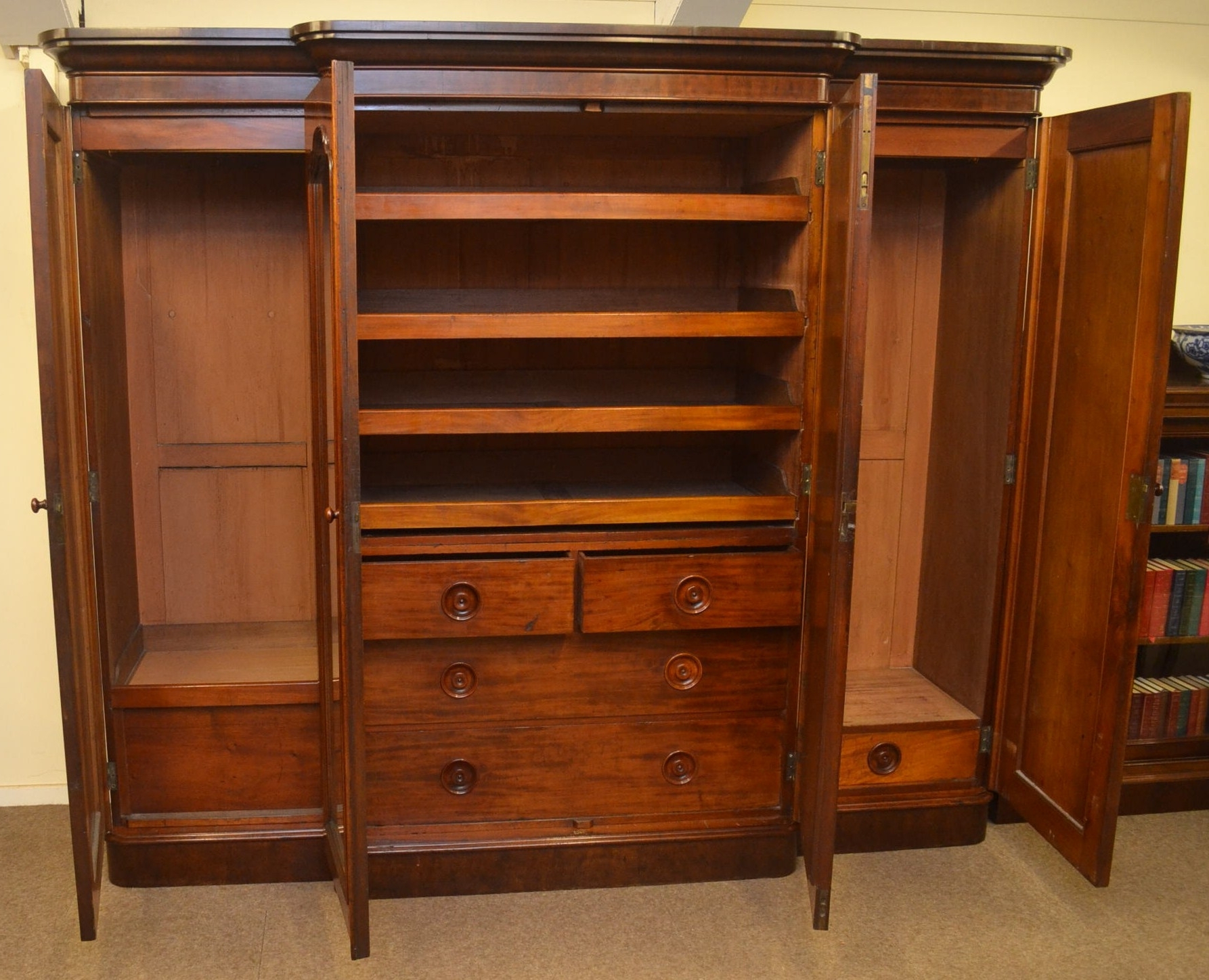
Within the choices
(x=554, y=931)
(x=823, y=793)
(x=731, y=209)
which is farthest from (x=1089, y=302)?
(x=554, y=931)

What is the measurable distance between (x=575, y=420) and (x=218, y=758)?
3.94ft

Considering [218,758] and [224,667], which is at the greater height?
[224,667]

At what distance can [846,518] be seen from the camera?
7.91 feet

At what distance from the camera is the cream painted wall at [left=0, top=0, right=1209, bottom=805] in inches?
113

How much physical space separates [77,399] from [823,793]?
1.77 m

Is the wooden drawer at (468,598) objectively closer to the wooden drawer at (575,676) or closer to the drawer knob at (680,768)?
the wooden drawer at (575,676)

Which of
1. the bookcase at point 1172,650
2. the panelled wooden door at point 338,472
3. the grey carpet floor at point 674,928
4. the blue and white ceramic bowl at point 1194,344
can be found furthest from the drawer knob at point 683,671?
the blue and white ceramic bowl at point 1194,344

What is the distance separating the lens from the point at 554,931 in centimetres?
261

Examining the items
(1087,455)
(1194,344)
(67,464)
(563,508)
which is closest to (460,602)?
(563,508)

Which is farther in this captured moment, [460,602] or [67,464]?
[460,602]

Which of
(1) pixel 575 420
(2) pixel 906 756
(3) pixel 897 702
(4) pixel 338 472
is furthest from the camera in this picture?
(3) pixel 897 702

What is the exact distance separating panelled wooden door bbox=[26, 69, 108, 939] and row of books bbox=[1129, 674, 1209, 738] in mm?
2633

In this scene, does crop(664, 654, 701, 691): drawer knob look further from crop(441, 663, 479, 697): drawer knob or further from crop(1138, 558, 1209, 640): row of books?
crop(1138, 558, 1209, 640): row of books

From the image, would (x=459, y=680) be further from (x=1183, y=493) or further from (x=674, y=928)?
(x=1183, y=493)
